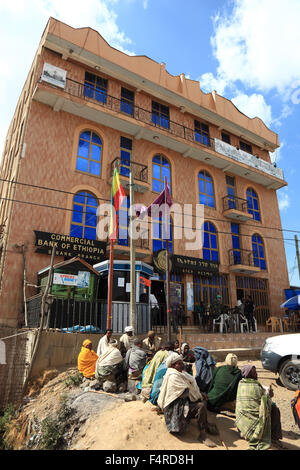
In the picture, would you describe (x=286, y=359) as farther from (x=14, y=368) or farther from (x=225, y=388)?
(x=14, y=368)

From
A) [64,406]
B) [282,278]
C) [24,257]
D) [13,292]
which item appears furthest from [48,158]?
[282,278]

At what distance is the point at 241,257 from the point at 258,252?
1.99 m

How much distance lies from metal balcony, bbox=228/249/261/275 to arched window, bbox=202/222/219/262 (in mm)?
1046

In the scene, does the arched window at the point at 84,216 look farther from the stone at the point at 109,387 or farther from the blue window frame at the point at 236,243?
the blue window frame at the point at 236,243

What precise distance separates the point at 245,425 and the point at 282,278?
1876 cm

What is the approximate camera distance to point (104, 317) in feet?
35.2

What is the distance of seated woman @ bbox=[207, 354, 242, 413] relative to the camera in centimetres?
556

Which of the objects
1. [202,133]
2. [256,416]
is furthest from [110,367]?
[202,133]

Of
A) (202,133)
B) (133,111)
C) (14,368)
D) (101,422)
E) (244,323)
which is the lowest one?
(101,422)

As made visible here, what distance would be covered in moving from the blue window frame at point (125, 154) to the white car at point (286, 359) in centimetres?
1158

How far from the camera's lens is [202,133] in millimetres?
21172

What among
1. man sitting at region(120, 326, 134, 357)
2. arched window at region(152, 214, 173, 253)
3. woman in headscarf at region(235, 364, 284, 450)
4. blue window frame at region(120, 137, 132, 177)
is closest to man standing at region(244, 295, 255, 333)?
arched window at region(152, 214, 173, 253)

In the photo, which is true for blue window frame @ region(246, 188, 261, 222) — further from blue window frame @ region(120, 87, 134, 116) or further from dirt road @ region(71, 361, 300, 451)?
dirt road @ region(71, 361, 300, 451)
